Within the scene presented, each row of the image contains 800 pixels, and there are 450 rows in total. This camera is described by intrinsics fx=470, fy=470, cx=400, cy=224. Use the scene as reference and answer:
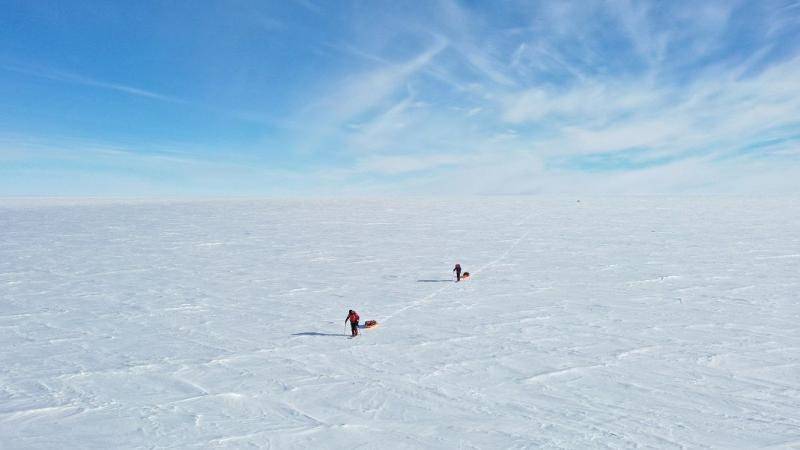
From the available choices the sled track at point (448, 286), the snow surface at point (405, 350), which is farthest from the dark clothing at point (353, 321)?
the sled track at point (448, 286)

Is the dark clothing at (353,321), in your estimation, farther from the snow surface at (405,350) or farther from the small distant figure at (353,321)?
the snow surface at (405,350)

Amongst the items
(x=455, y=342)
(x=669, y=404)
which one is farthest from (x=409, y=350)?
(x=669, y=404)

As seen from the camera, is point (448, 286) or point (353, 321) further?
point (448, 286)

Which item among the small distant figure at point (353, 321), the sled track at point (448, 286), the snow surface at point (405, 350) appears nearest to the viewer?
the snow surface at point (405, 350)

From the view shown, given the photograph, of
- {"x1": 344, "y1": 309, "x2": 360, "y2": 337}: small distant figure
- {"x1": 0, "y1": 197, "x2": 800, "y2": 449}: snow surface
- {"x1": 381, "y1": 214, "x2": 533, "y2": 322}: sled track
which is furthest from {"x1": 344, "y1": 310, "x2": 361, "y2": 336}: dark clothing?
{"x1": 381, "y1": 214, "x2": 533, "y2": 322}: sled track

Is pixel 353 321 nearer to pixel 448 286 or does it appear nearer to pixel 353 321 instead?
pixel 353 321

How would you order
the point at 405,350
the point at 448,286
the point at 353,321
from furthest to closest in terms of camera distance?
the point at 448,286 → the point at 353,321 → the point at 405,350

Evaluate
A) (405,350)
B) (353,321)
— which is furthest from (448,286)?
(405,350)

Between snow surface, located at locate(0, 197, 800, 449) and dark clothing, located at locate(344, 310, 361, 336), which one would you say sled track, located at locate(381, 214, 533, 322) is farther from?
dark clothing, located at locate(344, 310, 361, 336)
